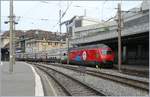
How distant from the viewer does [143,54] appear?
49.2 m

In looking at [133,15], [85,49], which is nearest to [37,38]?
[133,15]

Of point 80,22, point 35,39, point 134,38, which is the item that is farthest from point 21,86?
point 80,22

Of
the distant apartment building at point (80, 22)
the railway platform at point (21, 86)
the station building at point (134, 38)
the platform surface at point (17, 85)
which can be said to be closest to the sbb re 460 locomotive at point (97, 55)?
the station building at point (134, 38)

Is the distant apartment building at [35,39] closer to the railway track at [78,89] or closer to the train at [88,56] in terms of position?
the train at [88,56]

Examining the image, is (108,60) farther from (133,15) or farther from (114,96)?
(114,96)

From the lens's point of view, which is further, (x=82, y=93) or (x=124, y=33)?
(x=124, y=33)

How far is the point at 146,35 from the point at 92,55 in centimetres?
797

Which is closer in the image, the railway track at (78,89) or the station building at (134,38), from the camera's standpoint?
the railway track at (78,89)

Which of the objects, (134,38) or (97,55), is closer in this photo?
(134,38)

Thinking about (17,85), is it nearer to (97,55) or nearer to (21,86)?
(21,86)

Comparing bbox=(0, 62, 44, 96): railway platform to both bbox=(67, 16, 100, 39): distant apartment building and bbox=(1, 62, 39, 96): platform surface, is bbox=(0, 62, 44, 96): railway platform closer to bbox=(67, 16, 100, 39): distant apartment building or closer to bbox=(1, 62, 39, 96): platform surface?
bbox=(1, 62, 39, 96): platform surface

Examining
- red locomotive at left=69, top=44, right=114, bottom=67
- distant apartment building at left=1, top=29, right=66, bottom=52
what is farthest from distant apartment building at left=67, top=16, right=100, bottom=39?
red locomotive at left=69, top=44, right=114, bottom=67

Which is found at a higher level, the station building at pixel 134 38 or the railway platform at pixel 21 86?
the station building at pixel 134 38

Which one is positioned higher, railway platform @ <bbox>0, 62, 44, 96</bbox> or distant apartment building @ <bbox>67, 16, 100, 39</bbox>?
distant apartment building @ <bbox>67, 16, 100, 39</bbox>
